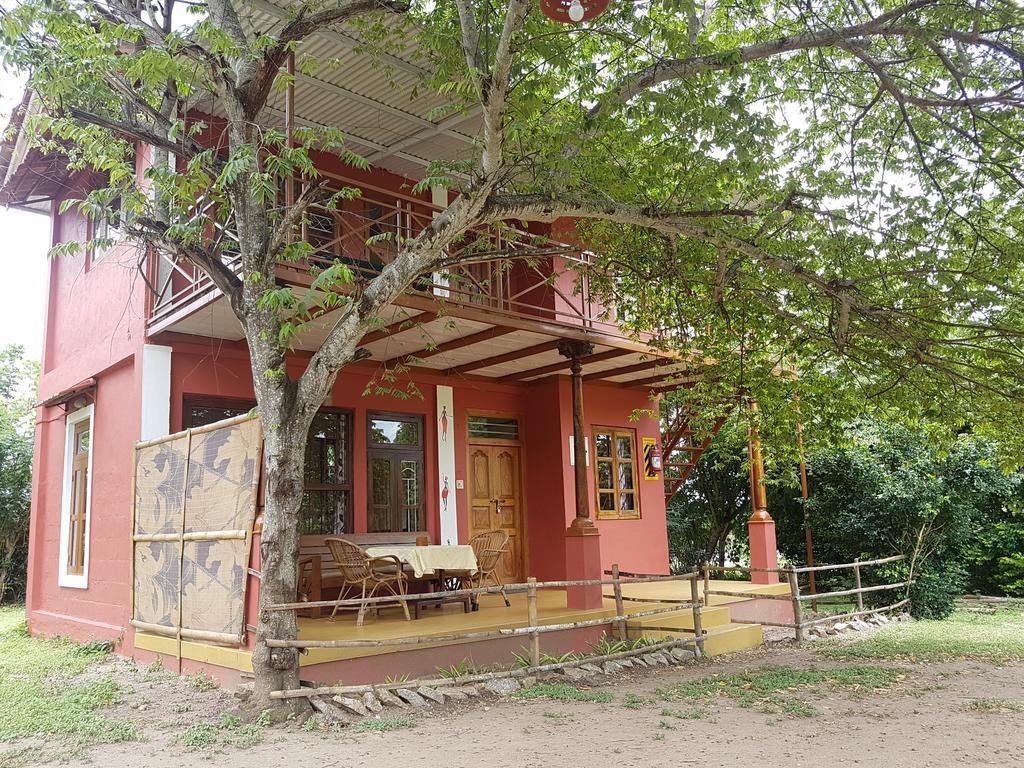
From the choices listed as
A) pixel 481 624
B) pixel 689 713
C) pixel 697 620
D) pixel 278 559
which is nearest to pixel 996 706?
pixel 689 713

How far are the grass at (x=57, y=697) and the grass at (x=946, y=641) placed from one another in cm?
699

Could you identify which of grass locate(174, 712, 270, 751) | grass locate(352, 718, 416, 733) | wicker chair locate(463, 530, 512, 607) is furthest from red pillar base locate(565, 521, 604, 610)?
grass locate(174, 712, 270, 751)

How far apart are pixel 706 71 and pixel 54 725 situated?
6.80 meters

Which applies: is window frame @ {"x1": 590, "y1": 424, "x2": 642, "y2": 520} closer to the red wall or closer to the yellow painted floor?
the red wall

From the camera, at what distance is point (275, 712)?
19.1ft

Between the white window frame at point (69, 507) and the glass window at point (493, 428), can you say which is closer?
the white window frame at point (69, 507)

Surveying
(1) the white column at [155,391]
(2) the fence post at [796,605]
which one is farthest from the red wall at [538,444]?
(2) the fence post at [796,605]

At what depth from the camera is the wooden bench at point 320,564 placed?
28.3ft

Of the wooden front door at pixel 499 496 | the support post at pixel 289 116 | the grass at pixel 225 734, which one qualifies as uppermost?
the support post at pixel 289 116

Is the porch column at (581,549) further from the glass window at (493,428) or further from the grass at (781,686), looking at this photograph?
the glass window at (493,428)

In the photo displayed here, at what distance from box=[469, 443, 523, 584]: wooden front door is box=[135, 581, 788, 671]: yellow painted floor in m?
0.85

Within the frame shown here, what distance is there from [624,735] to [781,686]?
2161 millimetres

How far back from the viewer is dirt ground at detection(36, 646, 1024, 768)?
4.88m

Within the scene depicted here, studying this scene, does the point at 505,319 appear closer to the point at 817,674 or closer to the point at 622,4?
the point at 622,4
